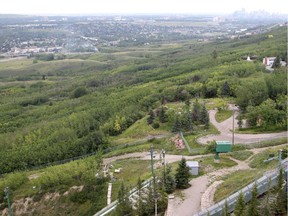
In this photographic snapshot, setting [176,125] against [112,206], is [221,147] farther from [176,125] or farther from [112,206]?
[176,125]

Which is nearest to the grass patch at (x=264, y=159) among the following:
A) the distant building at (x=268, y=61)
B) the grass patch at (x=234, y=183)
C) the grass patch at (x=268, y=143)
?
the grass patch at (x=234, y=183)

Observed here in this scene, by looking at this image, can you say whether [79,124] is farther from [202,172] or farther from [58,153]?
[202,172]

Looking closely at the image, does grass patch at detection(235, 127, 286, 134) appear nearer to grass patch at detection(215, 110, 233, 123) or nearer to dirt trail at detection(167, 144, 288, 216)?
grass patch at detection(215, 110, 233, 123)

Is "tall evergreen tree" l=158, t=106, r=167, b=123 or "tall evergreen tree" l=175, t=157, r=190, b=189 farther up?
"tall evergreen tree" l=175, t=157, r=190, b=189

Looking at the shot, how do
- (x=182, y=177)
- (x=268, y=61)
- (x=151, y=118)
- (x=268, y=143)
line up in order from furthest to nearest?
(x=268, y=61) → (x=151, y=118) → (x=268, y=143) → (x=182, y=177)

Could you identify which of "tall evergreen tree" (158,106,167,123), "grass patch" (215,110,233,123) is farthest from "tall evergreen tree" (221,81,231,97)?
"tall evergreen tree" (158,106,167,123)

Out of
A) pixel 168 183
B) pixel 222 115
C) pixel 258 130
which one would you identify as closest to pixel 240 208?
pixel 168 183
